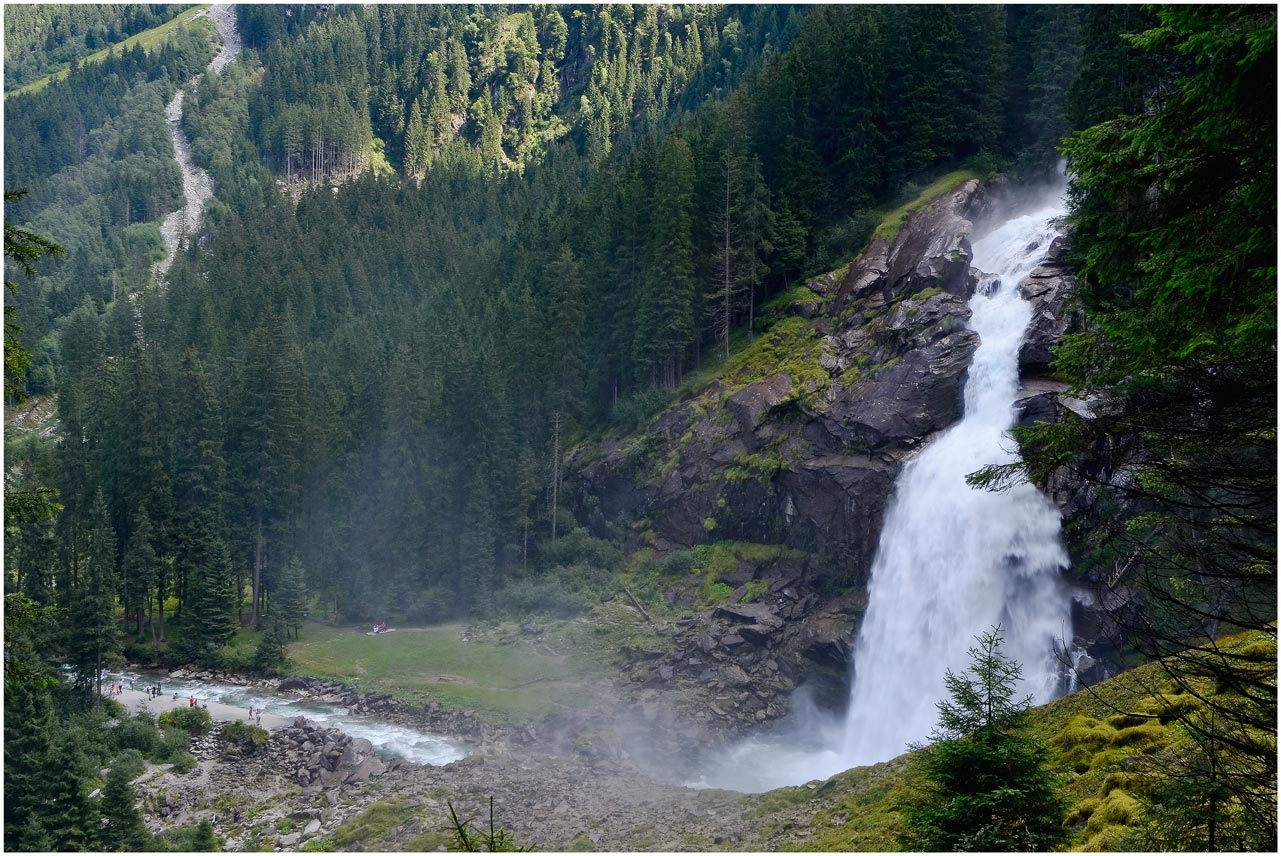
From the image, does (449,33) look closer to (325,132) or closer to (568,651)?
(325,132)

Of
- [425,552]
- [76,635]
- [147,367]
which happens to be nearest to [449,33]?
[147,367]

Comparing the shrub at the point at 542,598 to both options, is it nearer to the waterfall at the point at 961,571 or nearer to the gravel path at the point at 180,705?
the gravel path at the point at 180,705

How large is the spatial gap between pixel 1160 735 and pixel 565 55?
173646mm

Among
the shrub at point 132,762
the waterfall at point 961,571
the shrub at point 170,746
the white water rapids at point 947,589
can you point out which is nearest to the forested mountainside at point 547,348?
the waterfall at point 961,571

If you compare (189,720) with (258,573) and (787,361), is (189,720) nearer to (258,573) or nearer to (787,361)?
(258,573)

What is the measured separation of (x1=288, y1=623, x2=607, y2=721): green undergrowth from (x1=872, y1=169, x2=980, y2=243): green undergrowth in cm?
2862

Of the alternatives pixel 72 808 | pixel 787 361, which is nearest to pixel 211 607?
pixel 72 808

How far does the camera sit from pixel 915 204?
5291 cm

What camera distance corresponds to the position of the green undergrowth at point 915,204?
5145 centimetres

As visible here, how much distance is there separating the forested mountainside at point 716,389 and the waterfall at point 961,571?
124 cm

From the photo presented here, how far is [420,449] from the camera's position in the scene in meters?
61.8

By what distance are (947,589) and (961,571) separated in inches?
39.0

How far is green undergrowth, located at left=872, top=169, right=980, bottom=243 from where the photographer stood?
169ft

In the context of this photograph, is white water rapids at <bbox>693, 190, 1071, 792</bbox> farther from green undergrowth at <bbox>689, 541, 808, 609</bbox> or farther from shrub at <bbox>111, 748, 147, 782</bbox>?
shrub at <bbox>111, 748, 147, 782</bbox>
